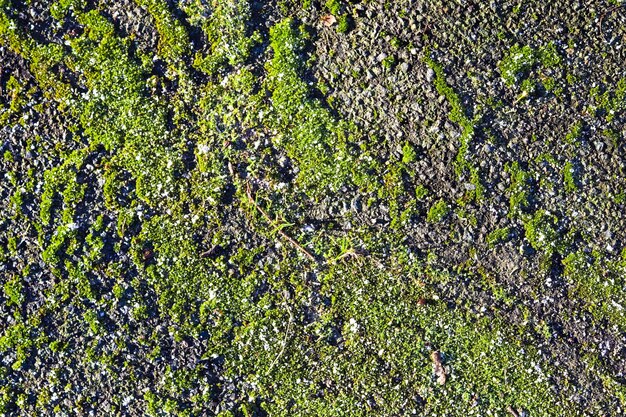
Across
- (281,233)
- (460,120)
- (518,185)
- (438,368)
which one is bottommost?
(438,368)

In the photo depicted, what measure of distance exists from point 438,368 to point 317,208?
104 cm

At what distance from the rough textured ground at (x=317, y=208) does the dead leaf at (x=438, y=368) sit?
0.04 ft

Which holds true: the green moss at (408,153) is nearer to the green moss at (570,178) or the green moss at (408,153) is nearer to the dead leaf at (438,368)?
the green moss at (570,178)

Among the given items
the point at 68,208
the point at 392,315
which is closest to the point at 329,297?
the point at 392,315

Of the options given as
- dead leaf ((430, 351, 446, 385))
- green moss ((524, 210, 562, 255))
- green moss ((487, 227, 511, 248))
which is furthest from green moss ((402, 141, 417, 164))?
dead leaf ((430, 351, 446, 385))

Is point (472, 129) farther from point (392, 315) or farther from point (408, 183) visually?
point (392, 315)

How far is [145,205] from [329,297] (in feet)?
3.50

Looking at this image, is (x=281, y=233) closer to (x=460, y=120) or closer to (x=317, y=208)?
(x=317, y=208)

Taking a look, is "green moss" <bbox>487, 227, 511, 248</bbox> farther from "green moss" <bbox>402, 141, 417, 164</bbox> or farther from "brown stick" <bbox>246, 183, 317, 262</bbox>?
"brown stick" <bbox>246, 183, 317, 262</bbox>

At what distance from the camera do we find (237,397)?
346 centimetres

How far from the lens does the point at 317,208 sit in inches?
136

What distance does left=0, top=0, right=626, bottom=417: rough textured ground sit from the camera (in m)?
3.45

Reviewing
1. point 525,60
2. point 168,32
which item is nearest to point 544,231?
point 525,60

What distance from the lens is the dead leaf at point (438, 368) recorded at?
136 inches
